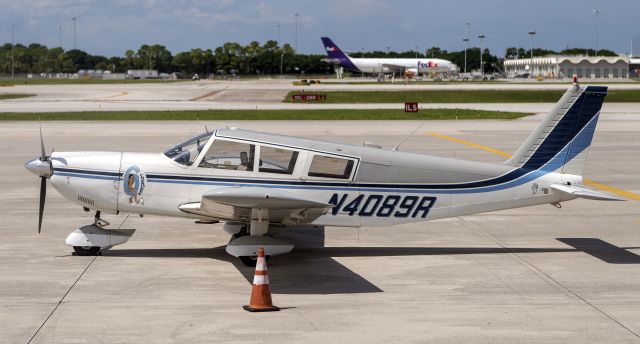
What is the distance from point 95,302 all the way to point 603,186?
13.6 metres

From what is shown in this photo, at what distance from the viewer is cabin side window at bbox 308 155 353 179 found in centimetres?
1202

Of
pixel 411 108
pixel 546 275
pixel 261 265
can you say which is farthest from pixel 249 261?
pixel 411 108

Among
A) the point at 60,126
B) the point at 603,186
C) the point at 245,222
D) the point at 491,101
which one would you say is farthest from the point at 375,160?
the point at 491,101

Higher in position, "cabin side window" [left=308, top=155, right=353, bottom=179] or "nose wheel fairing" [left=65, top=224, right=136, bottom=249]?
"cabin side window" [left=308, top=155, right=353, bottom=179]

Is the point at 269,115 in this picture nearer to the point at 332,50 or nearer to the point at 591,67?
the point at 332,50

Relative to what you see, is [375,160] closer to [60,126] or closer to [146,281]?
[146,281]

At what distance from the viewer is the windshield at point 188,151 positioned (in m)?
12.0

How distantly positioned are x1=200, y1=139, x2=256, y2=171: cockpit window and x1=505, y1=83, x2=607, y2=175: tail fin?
13.0 ft

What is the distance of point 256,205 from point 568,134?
477 centimetres

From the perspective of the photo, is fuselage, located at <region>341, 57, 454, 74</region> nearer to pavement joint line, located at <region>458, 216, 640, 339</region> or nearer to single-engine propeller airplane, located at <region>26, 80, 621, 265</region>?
pavement joint line, located at <region>458, 216, 640, 339</region>

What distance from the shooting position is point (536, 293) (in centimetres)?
1041

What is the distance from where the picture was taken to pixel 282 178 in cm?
1194

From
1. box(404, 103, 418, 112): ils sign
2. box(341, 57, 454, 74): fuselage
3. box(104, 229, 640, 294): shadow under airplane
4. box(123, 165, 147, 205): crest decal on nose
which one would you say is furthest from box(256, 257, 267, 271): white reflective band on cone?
box(341, 57, 454, 74): fuselage

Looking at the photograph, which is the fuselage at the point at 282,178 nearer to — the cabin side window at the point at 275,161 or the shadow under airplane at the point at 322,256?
the cabin side window at the point at 275,161
